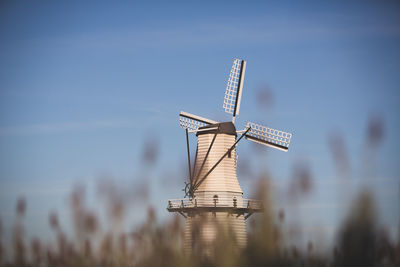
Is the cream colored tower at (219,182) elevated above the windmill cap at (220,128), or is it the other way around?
the windmill cap at (220,128)

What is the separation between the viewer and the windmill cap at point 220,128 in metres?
36.9

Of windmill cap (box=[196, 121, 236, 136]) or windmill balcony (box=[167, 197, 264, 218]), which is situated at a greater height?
windmill cap (box=[196, 121, 236, 136])

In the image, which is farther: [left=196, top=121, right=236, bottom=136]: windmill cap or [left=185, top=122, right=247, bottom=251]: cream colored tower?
[left=196, top=121, right=236, bottom=136]: windmill cap

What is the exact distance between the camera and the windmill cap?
36938 mm

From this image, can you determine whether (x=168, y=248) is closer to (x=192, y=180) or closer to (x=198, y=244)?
(x=198, y=244)

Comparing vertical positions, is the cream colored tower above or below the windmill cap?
below

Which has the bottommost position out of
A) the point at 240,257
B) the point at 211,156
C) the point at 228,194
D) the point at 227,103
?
the point at 240,257

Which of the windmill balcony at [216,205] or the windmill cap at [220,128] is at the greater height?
the windmill cap at [220,128]

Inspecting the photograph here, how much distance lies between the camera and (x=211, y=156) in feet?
121

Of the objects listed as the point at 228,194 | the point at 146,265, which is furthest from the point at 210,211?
the point at 146,265

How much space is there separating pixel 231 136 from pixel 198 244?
20893 millimetres

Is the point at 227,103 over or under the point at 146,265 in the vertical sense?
over

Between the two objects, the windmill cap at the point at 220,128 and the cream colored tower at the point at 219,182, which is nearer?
the cream colored tower at the point at 219,182

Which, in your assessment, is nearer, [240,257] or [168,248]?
[168,248]
